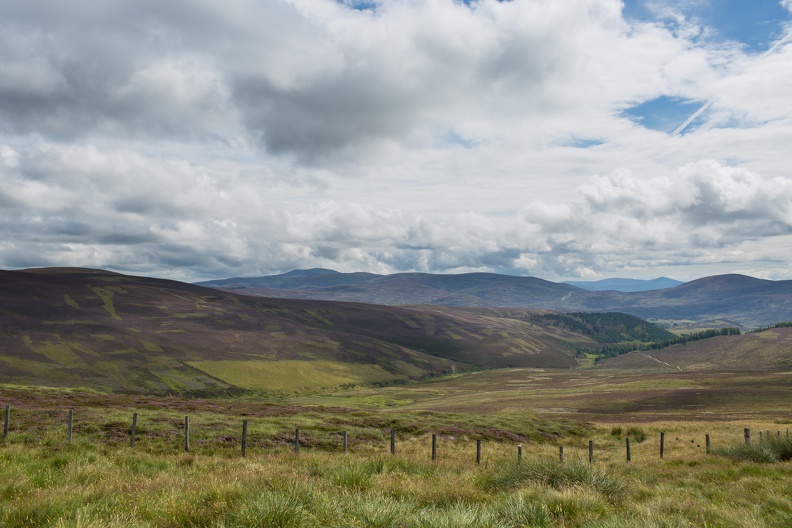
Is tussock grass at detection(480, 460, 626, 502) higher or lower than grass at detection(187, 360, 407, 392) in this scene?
higher

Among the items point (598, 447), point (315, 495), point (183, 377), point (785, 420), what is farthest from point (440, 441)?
point (183, 377)

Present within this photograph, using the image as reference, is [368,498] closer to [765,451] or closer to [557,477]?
[557,477]

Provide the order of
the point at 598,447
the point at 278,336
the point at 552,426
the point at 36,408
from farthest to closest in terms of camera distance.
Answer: the point at 278,336 < the point at 552,426 < the point at 598,447 < the point at 36,408

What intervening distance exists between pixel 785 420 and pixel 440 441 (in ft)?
140

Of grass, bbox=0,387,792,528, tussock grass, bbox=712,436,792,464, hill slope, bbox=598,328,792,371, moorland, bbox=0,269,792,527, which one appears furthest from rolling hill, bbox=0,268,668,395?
tussock grass, bbox=712,436,792,464

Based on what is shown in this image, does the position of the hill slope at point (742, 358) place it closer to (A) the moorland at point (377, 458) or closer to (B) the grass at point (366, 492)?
(A) the moorland at point (377, 458)

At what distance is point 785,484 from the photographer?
1321cm

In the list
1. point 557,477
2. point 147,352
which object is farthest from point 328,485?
point 147,352

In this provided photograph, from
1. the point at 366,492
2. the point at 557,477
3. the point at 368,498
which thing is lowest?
the point at 557,477

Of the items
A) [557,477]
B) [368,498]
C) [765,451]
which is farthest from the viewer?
[765,451]

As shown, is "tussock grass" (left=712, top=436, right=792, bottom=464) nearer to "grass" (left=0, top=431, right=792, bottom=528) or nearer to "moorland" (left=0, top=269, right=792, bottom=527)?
"moorland" (left=0, top=269, right=792, bottom=527)

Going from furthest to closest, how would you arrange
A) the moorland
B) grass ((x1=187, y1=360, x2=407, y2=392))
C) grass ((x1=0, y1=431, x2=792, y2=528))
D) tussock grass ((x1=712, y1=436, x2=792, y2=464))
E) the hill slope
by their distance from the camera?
the hill slope
grass ((x1=187, y1=360, x2=407, y2=392))
tussock grass ((x1=712, y1=436, x2=792, y2=464))
the moorland
grass ((x1=0, y1=431, x2=792, y2=528))

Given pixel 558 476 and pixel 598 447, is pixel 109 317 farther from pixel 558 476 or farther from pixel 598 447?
pixel 558 476

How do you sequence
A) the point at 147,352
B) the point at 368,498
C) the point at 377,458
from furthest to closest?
1. the point at 147,352
2. the point at 377,458
3. the point at 368,498
